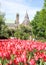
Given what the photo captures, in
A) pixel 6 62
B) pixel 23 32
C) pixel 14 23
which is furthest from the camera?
pixel 14 23

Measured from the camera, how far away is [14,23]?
474 feet

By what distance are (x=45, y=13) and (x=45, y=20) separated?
1188mm

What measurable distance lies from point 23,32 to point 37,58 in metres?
81.5

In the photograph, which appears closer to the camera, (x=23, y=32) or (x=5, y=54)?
(x=5, y=54)

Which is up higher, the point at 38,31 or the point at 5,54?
the point at 5,54

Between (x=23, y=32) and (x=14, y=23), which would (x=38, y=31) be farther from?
(x=14, y=23)

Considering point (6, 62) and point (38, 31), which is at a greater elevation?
point (6, 62)

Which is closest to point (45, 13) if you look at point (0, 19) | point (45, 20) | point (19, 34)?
point (45, 20)

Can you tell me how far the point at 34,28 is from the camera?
241ft

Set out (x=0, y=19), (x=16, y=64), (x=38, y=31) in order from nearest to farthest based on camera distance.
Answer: (x=16, y=64) < (x=0, y=19) < (x=38, y=31)

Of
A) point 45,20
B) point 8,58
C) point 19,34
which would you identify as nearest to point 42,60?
point 8,58

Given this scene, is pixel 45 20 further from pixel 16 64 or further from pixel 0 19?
pixel 16 64

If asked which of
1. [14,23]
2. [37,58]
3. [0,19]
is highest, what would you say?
[37,58]

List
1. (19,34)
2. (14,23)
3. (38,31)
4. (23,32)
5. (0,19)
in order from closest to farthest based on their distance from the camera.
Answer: (0,19)
(38,31)
(19,34)
(23,32)
(14,23)
